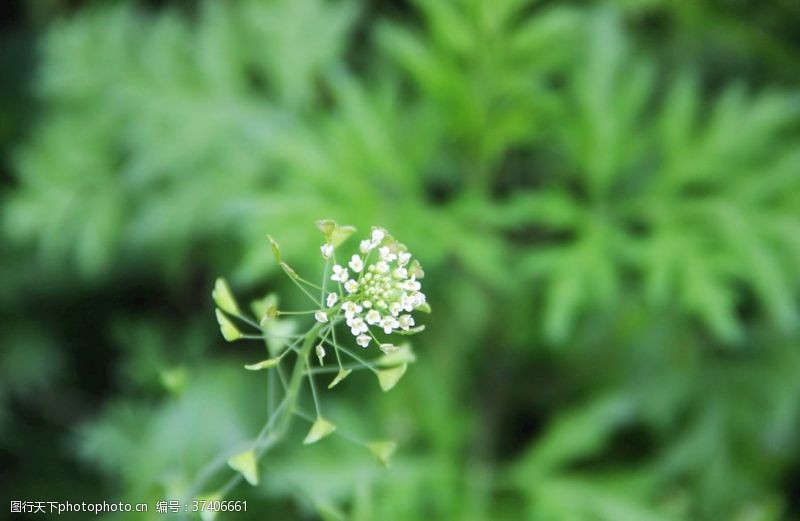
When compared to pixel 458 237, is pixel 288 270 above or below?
below

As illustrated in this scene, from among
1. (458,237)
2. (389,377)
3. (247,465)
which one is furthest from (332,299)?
(458,237)

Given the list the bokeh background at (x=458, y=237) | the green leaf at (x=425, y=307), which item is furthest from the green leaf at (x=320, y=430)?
the bokeh background at (x=458, y=237)

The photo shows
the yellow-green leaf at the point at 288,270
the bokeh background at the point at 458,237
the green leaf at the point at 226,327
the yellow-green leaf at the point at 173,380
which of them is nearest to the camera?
the yellow-green leaf at the point at 288,270

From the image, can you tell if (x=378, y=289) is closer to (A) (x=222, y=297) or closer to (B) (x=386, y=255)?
(B) (x=386, y=255)

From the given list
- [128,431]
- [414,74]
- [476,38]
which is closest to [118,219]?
[128,431]

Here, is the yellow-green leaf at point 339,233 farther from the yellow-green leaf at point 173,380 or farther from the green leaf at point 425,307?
the yellow-green leaf at point 173,380

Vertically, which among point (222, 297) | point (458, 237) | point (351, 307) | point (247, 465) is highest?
point (458, 237)
